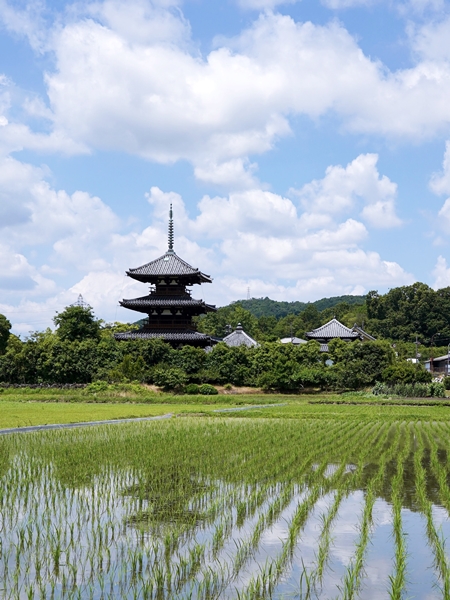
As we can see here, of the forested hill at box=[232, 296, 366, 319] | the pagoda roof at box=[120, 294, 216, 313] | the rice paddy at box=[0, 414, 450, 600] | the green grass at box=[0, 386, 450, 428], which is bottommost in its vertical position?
the rice paddy at box=[0, 414, 450, 600]

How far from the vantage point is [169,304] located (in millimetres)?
46219

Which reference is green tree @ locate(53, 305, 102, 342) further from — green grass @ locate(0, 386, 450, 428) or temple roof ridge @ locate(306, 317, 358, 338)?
temple roof ridge @ locate(306, 317, 358, 338)

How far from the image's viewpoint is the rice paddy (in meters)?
5.14

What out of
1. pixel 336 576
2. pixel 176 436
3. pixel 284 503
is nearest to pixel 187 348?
pixel 176 436

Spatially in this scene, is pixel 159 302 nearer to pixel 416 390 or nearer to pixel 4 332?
pixel 416 390

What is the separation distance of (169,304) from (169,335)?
7.27 ft

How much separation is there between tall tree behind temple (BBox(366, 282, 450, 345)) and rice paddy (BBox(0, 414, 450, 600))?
3041 inches

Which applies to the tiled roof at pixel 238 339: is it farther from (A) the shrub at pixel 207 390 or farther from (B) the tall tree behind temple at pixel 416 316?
(B) the tall tree behind temple at pixel 416 316

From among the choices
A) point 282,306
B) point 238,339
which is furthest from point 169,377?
point 282,306

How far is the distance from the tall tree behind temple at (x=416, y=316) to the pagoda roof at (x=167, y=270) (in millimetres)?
47113

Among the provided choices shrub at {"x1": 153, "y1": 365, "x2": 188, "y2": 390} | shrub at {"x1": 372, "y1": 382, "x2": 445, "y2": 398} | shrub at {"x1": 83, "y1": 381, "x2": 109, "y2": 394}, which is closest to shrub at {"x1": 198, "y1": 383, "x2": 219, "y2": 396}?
shrub at {"x1": 153, "y1": 365, "x2": 188, "y2": 390}

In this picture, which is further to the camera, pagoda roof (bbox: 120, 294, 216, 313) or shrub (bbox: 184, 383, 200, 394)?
pagoda roof (bbox: 120, 294, 216, 313)

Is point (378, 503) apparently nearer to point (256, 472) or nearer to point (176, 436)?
point (256, 472)

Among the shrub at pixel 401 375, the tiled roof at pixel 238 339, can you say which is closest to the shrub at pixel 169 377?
the shrub at pixel 401 375
